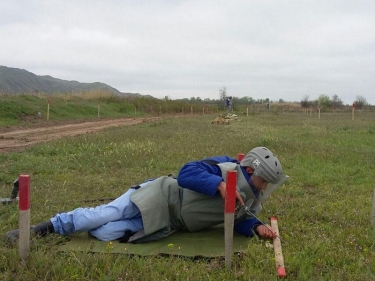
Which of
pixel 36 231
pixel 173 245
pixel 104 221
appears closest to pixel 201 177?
pixel 173 245

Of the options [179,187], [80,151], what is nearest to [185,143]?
[80,151]

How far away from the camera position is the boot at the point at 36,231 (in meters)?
3.63

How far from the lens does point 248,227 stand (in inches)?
160

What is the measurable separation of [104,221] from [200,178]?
3.43 ft

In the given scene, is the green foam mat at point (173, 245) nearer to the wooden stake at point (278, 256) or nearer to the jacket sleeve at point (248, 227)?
the jacket sleeve at point (248, 227)

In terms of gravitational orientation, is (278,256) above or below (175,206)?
below

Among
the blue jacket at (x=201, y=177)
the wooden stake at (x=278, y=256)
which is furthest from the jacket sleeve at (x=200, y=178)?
the wooden stake at (x=278, y=256)

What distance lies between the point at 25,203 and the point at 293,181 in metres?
4.61

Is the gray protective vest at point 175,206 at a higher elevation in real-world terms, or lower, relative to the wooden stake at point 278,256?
higher

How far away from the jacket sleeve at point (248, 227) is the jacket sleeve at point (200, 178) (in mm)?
620

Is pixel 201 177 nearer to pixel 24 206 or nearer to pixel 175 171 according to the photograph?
pixel 24 206

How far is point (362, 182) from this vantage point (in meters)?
6.70

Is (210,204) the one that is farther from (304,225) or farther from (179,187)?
(304,225)

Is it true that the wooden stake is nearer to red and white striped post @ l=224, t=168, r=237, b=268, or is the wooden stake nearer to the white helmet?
red and white striped post @ l=224, t=168, r=237, b=268
